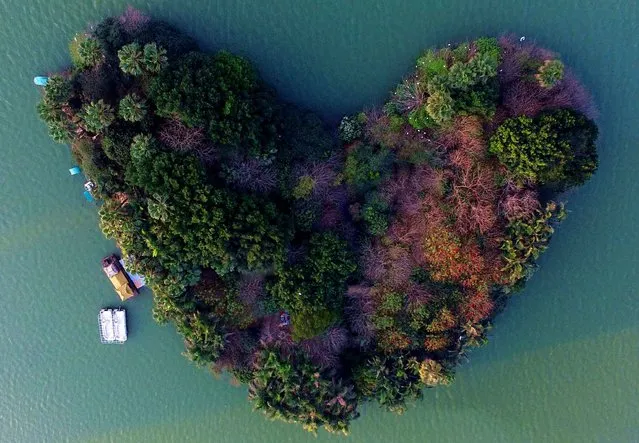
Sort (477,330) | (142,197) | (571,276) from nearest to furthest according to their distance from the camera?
(142,197) < (477,330) < (571,276)

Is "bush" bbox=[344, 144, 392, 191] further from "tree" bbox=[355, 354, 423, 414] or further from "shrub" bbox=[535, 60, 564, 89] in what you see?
"tree" bbox=[355, 354, 423, 414]

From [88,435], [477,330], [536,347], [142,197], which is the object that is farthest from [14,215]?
[536,347]

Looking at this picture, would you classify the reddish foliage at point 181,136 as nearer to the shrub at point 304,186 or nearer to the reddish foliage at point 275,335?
the shrub at point 304,186

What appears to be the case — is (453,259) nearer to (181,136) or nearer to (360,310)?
(360,310)

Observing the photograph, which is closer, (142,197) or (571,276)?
(142,197)

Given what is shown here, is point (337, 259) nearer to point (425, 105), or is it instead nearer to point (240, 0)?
point (425, 105)
